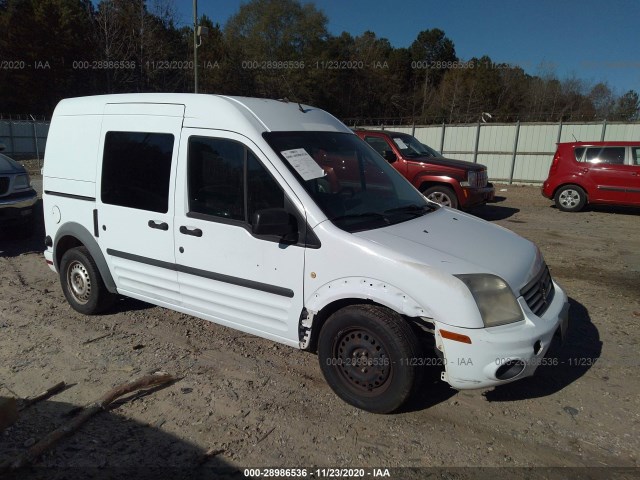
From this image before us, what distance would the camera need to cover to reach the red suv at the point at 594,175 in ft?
36.3

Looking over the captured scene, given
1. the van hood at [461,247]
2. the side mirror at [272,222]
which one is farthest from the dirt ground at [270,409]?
the side mirror at [272,222]

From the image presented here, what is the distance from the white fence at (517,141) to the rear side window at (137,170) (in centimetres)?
1706

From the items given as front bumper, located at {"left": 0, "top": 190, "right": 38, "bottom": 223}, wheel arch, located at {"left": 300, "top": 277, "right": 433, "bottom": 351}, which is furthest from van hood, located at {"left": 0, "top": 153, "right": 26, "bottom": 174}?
wheel arch, located at {"left": 300, "top": 277, "right": 433, "bottom": 351}

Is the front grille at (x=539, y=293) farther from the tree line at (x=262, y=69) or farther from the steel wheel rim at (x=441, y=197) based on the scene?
the tree line at (x=262, y=69)

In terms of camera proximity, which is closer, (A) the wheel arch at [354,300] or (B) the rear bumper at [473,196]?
(A) the wheel arch at [354,300]

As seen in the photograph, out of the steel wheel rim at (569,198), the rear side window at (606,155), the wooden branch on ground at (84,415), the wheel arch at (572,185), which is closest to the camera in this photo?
the wooden branch on ground at (84,415)

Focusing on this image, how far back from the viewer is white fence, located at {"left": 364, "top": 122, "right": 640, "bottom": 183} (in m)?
16.8

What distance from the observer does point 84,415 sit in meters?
3.01

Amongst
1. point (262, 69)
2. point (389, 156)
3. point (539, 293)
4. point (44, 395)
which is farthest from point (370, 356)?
point (262, 69)

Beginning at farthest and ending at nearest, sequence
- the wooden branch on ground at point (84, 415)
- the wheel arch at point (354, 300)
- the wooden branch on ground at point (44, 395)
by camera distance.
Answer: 1. the wooden branch on ground at point (44, 395)
2. the wheel arch at point (354, 300)
3. the wooden branch on ground at point (84, 415)

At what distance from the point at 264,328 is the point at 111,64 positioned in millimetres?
35173

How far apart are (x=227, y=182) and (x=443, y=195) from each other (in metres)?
7.41

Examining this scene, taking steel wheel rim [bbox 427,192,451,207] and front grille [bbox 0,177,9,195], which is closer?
front grille [bbox 0,177,9,195]

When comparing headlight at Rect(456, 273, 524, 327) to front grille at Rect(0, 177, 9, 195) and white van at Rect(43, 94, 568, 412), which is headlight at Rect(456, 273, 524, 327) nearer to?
white van at Rect(43, 94, 568, 412)
